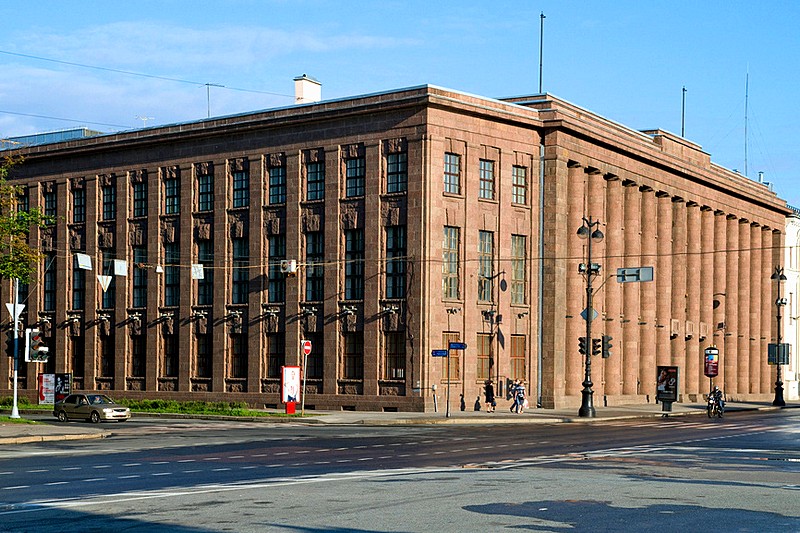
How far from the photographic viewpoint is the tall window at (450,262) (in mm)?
59469

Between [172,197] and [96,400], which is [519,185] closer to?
[172,197]

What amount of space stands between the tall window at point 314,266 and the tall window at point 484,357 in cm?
892

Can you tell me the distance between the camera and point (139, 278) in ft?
229

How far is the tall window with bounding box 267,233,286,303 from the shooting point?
209 feet

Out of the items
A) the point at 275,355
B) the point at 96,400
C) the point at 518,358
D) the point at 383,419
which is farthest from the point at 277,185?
the point at 383,419

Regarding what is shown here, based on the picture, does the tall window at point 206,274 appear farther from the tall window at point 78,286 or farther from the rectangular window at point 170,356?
the tall window at point 78,286

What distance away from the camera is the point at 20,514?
16125mm

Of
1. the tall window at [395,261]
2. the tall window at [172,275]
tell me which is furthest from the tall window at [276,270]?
the tall window at [395,261]

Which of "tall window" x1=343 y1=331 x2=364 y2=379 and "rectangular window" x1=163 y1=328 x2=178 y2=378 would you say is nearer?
"tall window" x1=343 y1=331 x2=364 y2=379

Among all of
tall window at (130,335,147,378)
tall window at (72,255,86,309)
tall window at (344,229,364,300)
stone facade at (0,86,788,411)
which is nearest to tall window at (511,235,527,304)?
stone facade at (0,86,788,411)

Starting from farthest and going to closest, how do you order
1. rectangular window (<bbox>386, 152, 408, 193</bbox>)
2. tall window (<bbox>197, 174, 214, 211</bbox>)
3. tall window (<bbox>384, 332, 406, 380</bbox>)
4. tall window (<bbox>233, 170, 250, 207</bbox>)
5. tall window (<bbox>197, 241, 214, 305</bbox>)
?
1. tall window (<bbox>197, 174, 214, 211</bbox>)
2. tall window (<bbox>197, 241, 214, 305</bbox>)
3. tall window (<bbox>233, 170, 250, 207</bbox>)
4. rectangular window (<bbox>386, 152, 408, 193</bbox>)
5. tall window (<bbox>384, 332, 406, 380</bbox>)

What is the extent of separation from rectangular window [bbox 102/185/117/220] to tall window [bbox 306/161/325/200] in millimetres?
14856

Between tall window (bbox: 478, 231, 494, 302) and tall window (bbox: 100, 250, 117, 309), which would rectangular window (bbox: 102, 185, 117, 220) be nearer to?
tall window (bbox: 100, 250, 117, 309)

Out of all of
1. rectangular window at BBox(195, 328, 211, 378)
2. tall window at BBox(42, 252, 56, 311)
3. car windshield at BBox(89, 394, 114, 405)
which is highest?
tall window at BBox(42, 252, 56, 311)
